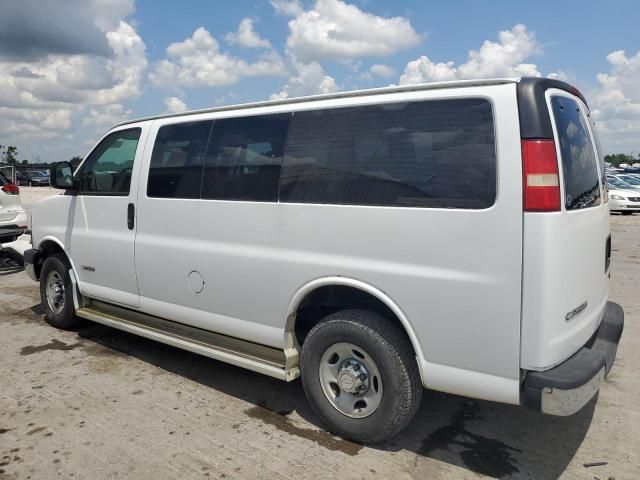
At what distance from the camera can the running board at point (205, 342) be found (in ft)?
12.3

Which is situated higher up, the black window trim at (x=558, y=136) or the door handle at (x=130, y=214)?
the black window trim at (x=558, y=136)

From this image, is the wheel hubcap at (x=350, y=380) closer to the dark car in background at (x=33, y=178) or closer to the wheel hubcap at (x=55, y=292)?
the wheel hubcap at (x=55, y=292)

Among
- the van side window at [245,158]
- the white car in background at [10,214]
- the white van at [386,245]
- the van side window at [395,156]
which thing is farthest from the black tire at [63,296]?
the white car in background at [10,214]

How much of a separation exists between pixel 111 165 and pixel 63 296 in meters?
1.63

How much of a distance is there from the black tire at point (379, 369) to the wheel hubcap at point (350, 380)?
3cm

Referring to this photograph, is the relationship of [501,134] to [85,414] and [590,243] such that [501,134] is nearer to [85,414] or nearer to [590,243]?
[590,243]

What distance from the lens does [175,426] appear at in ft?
12.1

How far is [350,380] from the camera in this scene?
3391mm

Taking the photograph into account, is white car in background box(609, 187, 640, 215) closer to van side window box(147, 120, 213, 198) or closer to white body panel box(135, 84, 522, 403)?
van side window box(147, 120, 213, 198)

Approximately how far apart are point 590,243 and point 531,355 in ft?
2.84

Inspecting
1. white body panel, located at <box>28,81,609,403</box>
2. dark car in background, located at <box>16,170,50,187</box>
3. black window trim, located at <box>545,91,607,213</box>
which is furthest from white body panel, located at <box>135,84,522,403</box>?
dark car in background, located at <box>16,170,50,187</box>

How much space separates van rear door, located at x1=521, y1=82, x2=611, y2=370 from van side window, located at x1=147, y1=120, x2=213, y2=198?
101 inches

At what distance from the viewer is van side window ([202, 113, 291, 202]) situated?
3779 millimetres

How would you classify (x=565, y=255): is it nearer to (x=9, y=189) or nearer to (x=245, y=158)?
(x=245, y=158)
